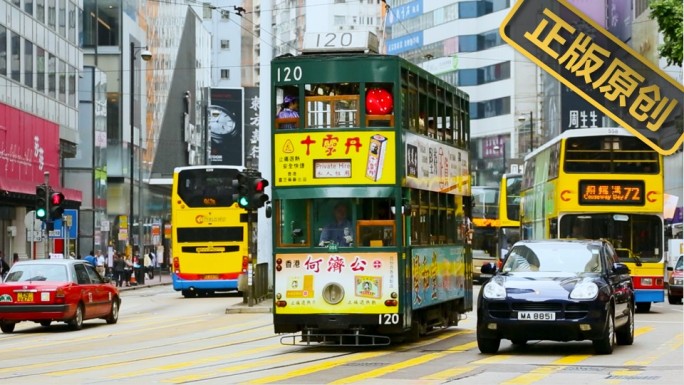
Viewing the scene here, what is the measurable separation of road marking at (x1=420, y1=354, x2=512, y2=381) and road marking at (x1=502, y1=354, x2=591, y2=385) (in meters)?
0.74

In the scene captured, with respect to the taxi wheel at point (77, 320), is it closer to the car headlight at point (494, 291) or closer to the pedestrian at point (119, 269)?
the car headlight at point (494, 291)

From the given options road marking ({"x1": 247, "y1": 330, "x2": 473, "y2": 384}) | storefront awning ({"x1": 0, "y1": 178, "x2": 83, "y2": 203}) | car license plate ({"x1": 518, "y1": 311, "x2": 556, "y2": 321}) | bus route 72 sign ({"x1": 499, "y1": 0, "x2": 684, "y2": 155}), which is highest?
storefront awning ({"x1": 0, "y1": 178, "x2": 83, "y2": 203})

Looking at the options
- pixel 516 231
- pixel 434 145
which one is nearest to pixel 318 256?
pixel 434 145

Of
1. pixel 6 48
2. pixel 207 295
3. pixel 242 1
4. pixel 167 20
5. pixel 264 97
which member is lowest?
pixel 207 295

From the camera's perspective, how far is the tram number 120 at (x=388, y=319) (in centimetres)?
1995

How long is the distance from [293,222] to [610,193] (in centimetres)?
1399

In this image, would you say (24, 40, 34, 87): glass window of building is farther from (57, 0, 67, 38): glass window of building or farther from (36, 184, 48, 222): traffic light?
(36, 184, 48, 222): traffic light

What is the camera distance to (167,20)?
11238 cm

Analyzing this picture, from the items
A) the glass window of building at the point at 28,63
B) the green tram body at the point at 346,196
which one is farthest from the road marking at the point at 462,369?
the glass window of building at the point at 28,63

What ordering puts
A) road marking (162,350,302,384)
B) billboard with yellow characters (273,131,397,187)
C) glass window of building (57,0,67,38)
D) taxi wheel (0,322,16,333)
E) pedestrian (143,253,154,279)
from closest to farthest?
road marking (162,350,302,384) < billboard with yellow characters (273,131,397,187) < taxi wheel (0,322,16,333) < glass window of building (57,0,67,38) < pedestrian (143,253,154,279)

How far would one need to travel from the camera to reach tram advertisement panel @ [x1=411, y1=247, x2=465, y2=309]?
2103cm

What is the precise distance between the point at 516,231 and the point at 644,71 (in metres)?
46.7

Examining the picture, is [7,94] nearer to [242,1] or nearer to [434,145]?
[434,145]

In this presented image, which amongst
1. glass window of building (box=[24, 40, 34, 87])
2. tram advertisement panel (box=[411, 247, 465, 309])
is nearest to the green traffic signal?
tram advertisement panel (box=[411, 247, 465, 309])
